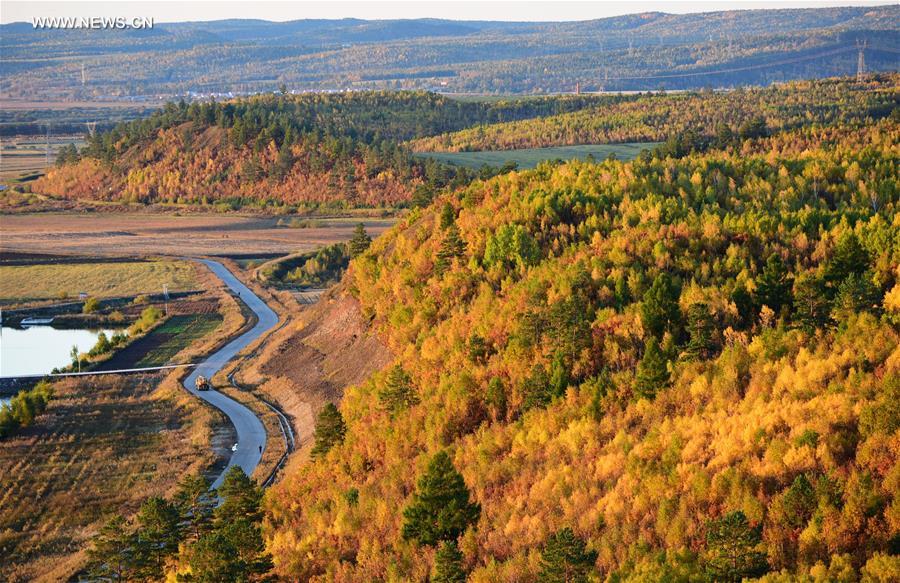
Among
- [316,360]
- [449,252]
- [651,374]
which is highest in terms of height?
[449,252]

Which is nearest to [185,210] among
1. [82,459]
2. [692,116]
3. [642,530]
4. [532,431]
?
[692,116]

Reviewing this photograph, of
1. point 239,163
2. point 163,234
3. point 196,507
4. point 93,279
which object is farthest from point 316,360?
point 239,163

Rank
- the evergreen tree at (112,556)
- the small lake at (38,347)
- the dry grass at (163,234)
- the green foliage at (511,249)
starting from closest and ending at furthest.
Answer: the evergreen tree at (112,556)
the green foliage at (511,249)
the small lake at (38,347)
the dry grass at (163,234)

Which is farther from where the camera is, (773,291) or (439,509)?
(773,291)

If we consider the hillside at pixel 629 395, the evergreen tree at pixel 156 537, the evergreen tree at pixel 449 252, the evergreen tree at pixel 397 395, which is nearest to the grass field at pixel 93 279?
the hillside at pixel 629 395

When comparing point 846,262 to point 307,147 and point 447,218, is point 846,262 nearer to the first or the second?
point 447,218

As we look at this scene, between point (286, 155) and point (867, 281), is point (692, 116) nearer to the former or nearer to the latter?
point (286, 155)

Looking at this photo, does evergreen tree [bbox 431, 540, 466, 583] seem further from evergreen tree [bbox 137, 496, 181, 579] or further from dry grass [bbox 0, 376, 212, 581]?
dry grass [bbox 0, 376, 212, 581]

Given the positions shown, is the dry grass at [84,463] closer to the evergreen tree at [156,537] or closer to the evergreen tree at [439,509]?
the evergreen tree at [156,537]
